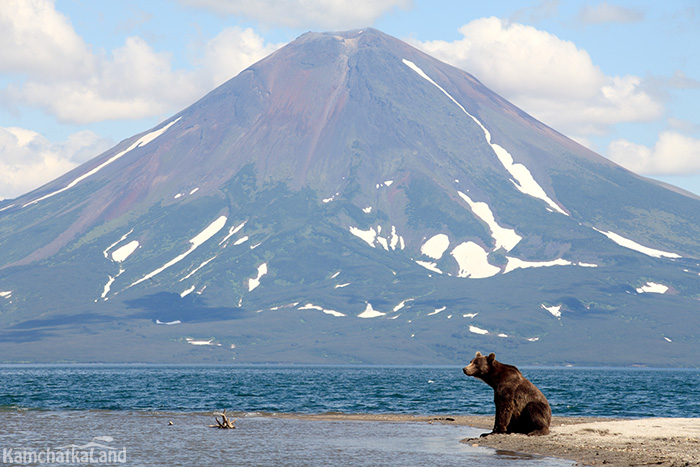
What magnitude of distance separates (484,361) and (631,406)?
3684cm

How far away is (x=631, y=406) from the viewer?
7200 centimetres

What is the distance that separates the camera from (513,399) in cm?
3928

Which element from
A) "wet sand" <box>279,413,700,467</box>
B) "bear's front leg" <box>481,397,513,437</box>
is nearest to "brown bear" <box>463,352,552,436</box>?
"bear's front leg" <box>481,397,513,437</box>

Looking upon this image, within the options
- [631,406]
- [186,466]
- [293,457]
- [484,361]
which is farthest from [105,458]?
[631,406]

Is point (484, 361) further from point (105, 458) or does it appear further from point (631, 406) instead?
point (631, 406)

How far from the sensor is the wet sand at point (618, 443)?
3216 cm

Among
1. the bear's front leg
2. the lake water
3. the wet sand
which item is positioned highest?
the bear's front leg

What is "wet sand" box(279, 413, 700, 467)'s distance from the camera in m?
32.2

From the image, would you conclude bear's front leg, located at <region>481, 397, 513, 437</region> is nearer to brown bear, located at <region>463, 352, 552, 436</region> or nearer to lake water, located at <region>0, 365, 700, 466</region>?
brown bear, located at <region>463, 352, 552, 436</region>

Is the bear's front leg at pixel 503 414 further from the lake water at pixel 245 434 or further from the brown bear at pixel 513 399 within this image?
the lake water at pixel 245 434

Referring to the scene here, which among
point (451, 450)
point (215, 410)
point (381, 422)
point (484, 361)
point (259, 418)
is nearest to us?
point (451, 450)

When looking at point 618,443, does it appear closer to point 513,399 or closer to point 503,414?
point 513,399

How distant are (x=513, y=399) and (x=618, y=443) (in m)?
4.75

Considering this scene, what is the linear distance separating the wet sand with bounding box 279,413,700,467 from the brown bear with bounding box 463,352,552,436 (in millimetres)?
727
